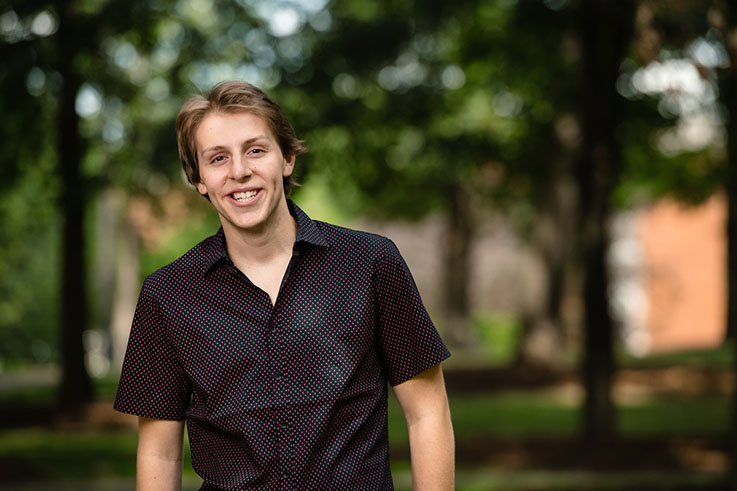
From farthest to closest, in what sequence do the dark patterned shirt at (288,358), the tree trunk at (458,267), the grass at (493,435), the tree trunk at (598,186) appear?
the tree trunk at (458,267) → the tree trunk at (598,186) → the grass at (493,435) → the dark patterned shirt at (288,358)

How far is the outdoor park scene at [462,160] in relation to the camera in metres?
11.1

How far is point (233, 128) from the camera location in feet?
9.36

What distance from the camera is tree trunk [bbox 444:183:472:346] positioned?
92.3 ft

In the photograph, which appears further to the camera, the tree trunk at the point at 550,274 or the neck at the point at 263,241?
the tree trunk at the point at 550,274

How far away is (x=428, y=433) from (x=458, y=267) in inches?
1034

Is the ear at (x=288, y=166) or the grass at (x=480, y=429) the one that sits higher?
the ear at (x=288, y=166)

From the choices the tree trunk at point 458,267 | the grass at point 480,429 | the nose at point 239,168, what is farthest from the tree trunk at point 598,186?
the tree trunk at point 458,267

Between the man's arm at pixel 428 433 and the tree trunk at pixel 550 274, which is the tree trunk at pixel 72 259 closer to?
the tree trunk at pixel 550 274

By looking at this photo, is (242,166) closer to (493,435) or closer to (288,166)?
(288,166)

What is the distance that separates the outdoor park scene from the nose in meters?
0.46

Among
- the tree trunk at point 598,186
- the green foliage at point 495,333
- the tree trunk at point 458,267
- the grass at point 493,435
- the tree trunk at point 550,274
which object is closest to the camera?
the grass at point 493,435

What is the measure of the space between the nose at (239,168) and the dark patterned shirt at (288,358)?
230 millimetres

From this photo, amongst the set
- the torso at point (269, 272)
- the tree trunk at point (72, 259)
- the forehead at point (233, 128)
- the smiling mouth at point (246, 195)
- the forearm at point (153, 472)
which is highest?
the tree trunk at point (72, 259)

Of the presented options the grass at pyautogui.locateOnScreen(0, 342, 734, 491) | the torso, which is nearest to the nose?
the torso
